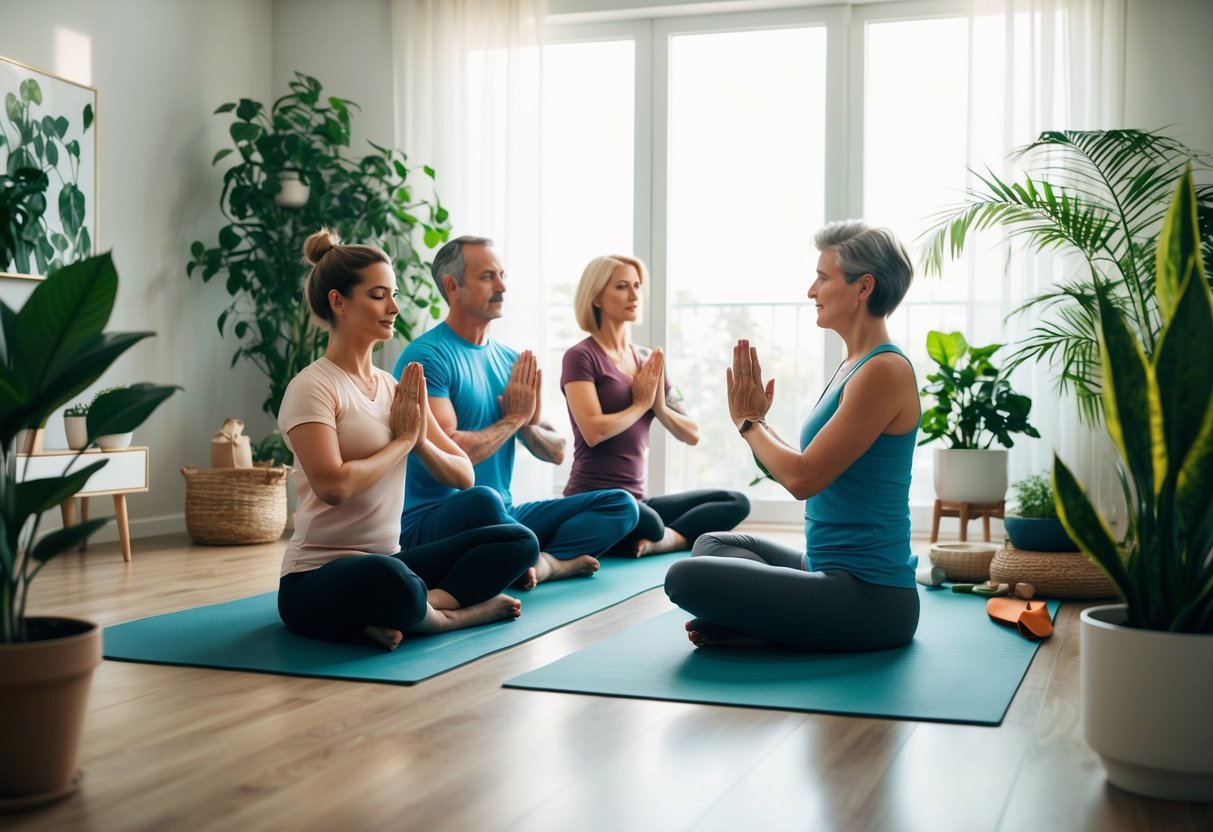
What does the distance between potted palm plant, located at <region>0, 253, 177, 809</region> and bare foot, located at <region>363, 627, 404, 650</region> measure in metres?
1.04

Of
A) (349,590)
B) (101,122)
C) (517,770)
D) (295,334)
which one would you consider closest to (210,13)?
(101,122)

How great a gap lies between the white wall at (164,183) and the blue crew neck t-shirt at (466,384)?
5.97 ft

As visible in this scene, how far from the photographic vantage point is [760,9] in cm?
566

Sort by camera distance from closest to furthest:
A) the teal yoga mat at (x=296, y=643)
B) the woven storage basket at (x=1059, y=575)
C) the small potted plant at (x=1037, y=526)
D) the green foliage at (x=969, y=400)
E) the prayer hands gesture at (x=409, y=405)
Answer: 1. the teal yoga mat at (x=296, y=643)
2. the prayer hands gesture at (x=409, y=405)
3. the woven storage basket at (x=1059, y=575)
4. the small potted plant at (x=1037, y=526)
5. the green foliage at (x=969, y=400)

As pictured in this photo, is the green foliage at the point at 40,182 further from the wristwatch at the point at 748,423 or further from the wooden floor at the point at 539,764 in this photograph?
the wristwatch at the point at 748,423

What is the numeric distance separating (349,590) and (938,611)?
164 centimetres

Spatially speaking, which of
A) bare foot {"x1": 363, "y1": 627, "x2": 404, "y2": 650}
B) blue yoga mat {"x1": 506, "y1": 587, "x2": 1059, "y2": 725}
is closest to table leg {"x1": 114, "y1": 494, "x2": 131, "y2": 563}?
bare foot {"x1": 363, "y1": 627, "x2": 404, "y2": 650}

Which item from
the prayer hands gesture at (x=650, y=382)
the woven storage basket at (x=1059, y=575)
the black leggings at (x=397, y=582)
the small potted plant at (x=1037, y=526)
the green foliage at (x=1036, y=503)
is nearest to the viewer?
the black leggings at (x=397, y=582)

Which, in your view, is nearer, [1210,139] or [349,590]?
[349,590]

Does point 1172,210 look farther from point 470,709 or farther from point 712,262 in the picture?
point 712,262

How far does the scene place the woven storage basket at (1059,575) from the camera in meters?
3.54

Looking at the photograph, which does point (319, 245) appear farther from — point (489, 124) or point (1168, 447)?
point (489, 124)

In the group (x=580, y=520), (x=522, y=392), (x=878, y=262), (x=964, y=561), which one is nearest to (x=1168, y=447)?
(x=878, y=262)

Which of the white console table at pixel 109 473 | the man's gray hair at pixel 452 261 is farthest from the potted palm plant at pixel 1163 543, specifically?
the white console table at pixel 109 473
